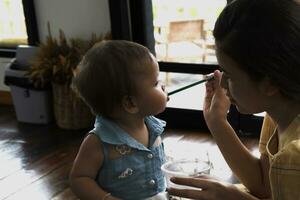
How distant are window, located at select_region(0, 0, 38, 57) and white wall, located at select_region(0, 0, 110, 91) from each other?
0.25ft

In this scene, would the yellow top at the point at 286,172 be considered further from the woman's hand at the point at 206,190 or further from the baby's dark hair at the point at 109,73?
the baby's dark hair at the point at 109,73

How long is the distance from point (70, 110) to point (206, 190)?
2184 mm

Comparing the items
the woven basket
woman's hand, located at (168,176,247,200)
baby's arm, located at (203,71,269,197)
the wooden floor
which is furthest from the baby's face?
the woven basket

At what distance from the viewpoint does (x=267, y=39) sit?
31.4 inches

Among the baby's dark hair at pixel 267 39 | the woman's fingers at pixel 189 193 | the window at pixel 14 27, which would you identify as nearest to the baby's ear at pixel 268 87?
the baby's dark hair at pixel 267 39

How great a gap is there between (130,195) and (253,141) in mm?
1621

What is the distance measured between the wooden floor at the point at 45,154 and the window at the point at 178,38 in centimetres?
16

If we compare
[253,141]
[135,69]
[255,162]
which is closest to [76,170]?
[135,69]

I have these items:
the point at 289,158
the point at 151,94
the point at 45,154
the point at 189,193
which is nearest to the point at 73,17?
the point at 45,154

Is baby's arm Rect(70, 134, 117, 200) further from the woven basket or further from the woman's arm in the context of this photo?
the woven basket

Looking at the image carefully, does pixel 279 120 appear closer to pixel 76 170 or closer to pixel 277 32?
pixel 277 32

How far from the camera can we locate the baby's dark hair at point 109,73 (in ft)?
3.71

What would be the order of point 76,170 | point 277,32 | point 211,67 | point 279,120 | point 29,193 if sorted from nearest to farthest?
point 277,32 → point 279,120 → point 76,170 → point 29,193 → point 211,67

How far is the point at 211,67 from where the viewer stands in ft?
9.31
